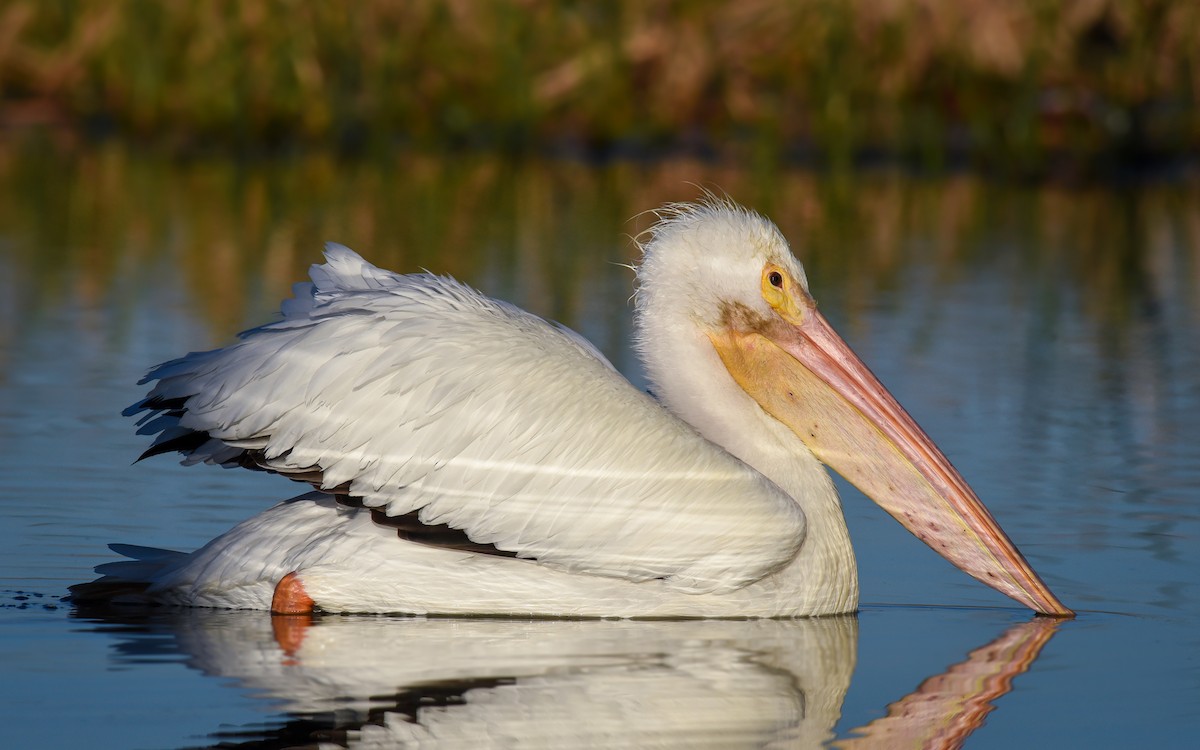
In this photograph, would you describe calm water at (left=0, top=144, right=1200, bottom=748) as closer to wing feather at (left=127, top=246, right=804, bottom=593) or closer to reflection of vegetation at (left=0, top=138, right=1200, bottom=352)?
reflection of vegetation at (left=0, top=138, right=1200, bottom=352)

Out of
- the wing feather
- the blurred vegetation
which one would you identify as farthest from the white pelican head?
the blurred vegetation

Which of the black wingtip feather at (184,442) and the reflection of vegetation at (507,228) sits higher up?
the reflection of vegetation at (507,228)

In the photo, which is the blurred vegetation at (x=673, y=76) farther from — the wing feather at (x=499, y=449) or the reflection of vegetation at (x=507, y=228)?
the wing feather at (x=499, y=449)

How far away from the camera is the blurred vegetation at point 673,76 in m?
15.7

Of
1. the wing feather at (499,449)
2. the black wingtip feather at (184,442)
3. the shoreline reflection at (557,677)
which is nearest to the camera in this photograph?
the shoreline reflection at (557,677)

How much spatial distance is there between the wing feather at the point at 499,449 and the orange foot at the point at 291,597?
0.24 m

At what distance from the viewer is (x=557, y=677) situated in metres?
4.18

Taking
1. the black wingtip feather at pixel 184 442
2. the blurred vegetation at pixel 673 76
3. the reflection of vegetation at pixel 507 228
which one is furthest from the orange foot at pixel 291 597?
the blurred vegetation at pixel 673 76

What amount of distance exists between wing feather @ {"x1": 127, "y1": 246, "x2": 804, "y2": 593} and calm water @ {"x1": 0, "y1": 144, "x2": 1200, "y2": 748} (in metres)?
0.20

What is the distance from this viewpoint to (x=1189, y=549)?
5438 millimetres

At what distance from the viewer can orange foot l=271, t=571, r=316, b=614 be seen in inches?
187

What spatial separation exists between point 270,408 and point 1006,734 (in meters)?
1.89

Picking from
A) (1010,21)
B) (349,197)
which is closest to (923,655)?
(349,197)

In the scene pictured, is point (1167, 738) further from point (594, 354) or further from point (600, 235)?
point (600, 235)
